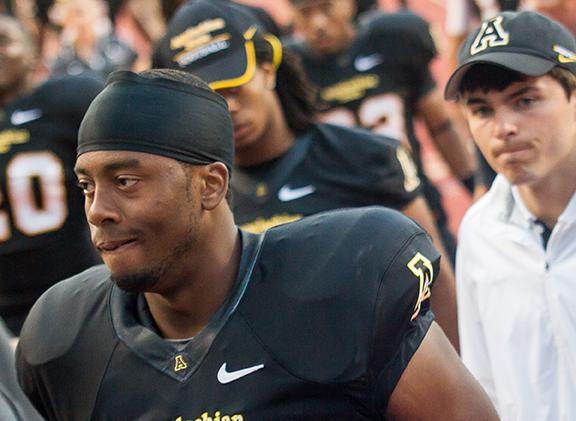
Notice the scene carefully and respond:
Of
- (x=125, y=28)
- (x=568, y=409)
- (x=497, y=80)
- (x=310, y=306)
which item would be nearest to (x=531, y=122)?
(x=497, y=80)

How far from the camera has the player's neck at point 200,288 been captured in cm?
256

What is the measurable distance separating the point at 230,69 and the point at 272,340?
1.63 meters

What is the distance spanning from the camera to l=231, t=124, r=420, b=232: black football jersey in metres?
3.96

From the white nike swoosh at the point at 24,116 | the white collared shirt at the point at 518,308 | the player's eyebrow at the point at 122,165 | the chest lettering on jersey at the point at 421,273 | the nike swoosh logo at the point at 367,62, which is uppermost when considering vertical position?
the player's eyebrow at the point at 122,165

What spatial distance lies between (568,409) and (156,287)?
1.09 metres

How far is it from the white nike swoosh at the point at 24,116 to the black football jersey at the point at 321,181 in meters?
0.93

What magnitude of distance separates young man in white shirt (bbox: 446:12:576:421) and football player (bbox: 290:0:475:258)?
2.29m

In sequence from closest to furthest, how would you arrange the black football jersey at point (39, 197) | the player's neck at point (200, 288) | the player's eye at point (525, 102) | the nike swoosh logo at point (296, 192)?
the player's neck at point (200, 288)
the player's eye at point (525, 102)
the nike swoosh logo at point (296, 192)
the black football jersey at point (39, 197)

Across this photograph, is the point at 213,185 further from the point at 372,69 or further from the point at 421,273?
the point at 372,69

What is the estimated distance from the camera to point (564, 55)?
3.18 metres

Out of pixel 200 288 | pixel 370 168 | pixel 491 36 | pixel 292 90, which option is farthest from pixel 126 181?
pixel 292 90

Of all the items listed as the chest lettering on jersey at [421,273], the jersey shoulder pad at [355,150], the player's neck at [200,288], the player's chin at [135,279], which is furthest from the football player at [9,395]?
the jersey shoulder pad at [355,150]

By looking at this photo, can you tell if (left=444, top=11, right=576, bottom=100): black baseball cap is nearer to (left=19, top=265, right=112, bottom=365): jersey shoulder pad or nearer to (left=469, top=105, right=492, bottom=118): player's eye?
(left=469, top=105, right=492, bottom=118): player's eye

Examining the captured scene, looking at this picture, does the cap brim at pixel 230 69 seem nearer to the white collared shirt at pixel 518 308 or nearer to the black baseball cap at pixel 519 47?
the black baseball cap at pixel 519 47
